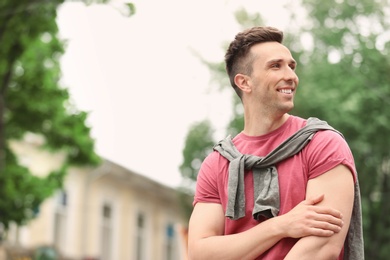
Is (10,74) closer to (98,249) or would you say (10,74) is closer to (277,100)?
(98,249)

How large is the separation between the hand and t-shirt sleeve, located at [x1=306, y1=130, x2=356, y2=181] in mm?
122

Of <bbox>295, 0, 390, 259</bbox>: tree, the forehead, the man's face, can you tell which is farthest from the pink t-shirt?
<bbox>295, 0, 390, 259</bbox>: tree

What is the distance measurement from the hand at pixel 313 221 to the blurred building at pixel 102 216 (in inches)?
998

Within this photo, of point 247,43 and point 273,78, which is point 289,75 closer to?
point 273,78

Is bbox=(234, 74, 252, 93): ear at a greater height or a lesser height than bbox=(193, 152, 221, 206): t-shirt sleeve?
greater

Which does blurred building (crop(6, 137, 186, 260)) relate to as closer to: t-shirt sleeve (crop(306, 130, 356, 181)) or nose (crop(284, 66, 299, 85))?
nose (crop(284, 66, 299, 85))

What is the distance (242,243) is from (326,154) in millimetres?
443

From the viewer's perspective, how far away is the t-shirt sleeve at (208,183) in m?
3.76

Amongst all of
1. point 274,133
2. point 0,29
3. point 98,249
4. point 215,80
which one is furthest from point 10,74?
point 274,133

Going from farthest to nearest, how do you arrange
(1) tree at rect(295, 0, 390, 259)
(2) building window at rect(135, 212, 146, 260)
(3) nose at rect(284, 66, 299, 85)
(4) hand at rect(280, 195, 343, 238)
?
(2) building window at rect(135, 212, 146, 260) < (1) tree at rect(295, 0, 390, 259) < (3) nose at rect(284, 66, 299, 85) < (4) hand at rect(280, 195, 343, 238)

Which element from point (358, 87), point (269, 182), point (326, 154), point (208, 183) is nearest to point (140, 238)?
point (358, 87)

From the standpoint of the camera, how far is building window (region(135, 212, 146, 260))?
38.0m

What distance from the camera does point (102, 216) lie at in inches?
1374

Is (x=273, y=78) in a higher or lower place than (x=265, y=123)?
higher
